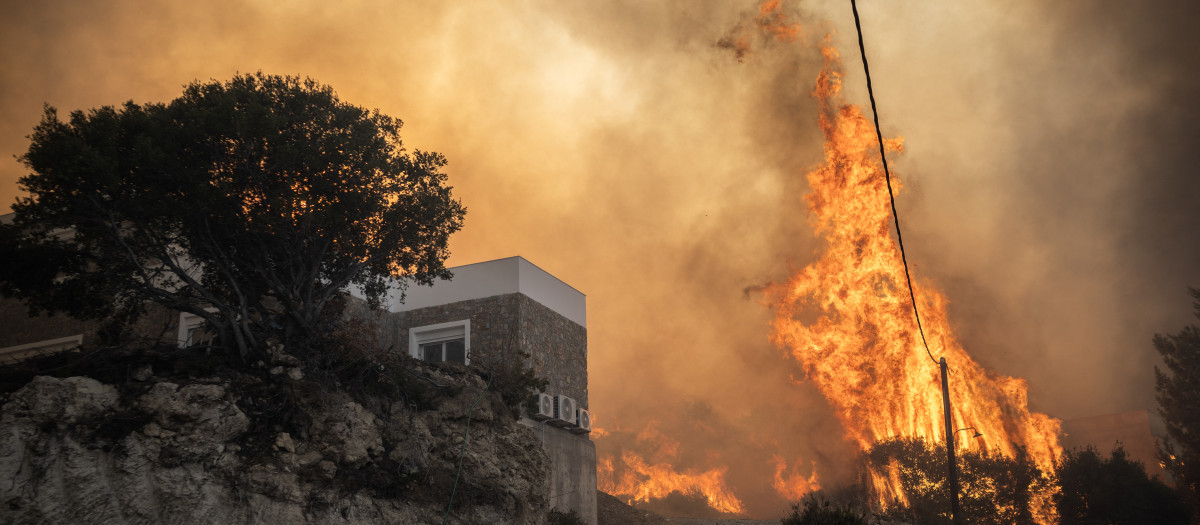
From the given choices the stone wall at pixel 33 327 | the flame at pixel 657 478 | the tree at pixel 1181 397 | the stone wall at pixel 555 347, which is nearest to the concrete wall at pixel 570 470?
the stone wall at pixel 555 347

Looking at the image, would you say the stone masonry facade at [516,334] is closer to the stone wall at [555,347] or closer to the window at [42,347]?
the stone wall at [555,347]

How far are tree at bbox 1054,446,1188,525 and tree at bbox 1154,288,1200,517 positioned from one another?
1006 cm

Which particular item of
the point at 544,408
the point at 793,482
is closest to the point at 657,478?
the point at 793,482

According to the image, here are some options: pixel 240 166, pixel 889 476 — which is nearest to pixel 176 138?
pixel 240 166

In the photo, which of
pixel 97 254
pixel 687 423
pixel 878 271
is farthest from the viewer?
pixel 687 423

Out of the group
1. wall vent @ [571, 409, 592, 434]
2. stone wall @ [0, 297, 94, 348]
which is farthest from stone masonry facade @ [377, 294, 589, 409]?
stone wall @ [0, 297, 94, 348]

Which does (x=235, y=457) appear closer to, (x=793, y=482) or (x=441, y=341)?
(x=441, y=341)

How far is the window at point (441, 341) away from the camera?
95.1 feet

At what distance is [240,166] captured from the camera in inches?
696

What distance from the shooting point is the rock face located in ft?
42.2

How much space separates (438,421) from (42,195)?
9973 mm

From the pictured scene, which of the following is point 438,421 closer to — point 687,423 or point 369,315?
point 369,315

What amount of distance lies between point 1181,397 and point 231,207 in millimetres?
54784

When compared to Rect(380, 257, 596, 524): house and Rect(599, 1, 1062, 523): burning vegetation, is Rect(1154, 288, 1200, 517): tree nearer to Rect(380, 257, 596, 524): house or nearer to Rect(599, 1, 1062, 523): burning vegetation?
A: Rect(599, 1, 1062, 523): burning vegetation
